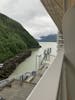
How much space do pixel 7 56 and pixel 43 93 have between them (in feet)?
67.0

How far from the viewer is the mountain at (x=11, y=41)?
2119 cm

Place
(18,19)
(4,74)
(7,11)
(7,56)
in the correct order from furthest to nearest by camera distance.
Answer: (18,19) < (7,11) < (7,56) < (4,74)

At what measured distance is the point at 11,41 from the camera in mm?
24625

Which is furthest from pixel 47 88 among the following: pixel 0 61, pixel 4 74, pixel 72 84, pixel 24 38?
pixel 24 38

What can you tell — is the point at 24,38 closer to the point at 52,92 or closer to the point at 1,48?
the point at 1,48

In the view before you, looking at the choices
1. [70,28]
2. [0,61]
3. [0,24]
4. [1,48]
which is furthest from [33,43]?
[70,28]

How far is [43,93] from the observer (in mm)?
397

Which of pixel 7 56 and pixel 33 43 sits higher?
pixel 33 43

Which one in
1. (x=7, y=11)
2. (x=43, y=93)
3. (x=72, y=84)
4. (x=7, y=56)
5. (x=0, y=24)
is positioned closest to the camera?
(x=43, y=93)

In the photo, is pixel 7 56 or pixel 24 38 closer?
pixel 7 56

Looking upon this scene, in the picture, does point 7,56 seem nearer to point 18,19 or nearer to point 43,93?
point 18,19

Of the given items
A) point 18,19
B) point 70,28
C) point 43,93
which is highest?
point 18,19

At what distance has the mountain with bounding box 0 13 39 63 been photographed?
21188 millimetres

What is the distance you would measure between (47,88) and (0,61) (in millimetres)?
18380
